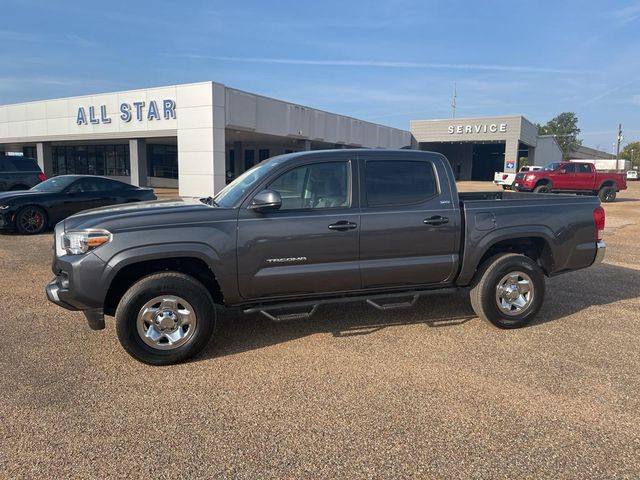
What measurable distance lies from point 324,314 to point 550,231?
2651 millimetres

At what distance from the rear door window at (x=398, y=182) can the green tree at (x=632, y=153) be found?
135577mm

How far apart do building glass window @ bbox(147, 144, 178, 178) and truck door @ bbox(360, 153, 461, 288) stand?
113ft

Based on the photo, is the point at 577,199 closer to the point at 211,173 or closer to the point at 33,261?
the point at 33,261

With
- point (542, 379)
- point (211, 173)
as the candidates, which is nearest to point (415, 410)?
point (542, 379)

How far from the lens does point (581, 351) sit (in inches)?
175

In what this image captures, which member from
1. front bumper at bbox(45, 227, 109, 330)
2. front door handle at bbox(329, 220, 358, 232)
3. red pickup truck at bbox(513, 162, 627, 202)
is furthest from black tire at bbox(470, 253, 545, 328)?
red pickup truck at bbox(513, 162, 627, 202)

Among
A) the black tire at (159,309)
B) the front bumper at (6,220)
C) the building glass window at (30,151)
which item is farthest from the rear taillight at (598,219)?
the building glass window at (30,151)

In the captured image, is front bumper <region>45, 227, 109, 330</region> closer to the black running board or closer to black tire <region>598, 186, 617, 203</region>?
the black running board

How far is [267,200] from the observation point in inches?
162

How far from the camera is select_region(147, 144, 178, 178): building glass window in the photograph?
119 ft

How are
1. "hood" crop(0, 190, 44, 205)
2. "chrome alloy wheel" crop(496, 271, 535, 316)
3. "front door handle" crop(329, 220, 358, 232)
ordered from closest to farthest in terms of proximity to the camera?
"front door handle" crop(329, 220, 358, 232), "chrome alloy wheel" crop(496, 271, 535, 316), "hood" crop(0, 190, 44, 205)

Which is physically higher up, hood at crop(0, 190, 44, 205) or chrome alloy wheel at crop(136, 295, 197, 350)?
hood at crop(0, 190, 44, 205)

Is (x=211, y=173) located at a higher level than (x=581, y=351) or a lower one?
higher

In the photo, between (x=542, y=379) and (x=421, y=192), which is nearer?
(x=542, y=379)
